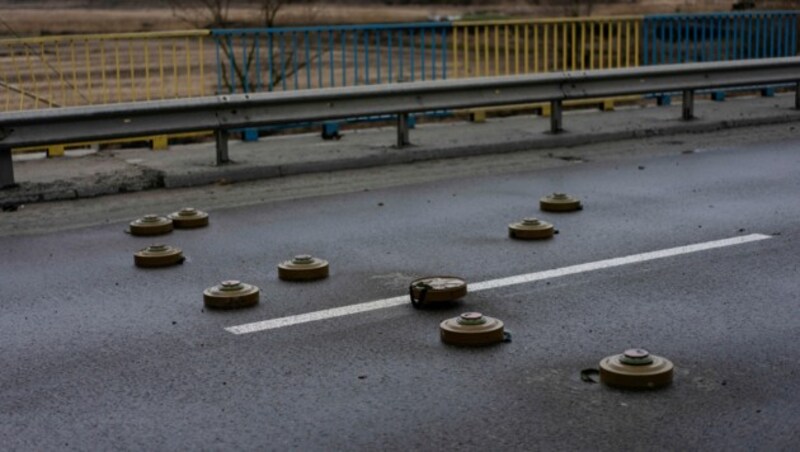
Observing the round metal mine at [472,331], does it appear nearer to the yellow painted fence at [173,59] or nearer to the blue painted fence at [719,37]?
the yellow painted fence at [173,59]

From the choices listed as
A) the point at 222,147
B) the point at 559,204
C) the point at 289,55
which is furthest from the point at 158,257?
the point at 289,55

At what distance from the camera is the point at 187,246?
8.86 meters

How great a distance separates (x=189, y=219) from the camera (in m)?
9.50

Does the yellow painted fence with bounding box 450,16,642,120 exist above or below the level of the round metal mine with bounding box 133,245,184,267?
above

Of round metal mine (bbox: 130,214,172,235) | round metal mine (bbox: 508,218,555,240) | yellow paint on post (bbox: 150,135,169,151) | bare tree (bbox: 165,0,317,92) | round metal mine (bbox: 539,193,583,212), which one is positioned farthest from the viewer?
bare tree (bbox: 165,0,317,92)

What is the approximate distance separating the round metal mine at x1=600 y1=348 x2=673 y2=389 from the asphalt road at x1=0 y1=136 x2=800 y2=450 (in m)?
0.06

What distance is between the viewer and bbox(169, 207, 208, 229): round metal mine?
31.2 ft

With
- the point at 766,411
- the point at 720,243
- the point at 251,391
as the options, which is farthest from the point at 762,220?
the point at 251,391

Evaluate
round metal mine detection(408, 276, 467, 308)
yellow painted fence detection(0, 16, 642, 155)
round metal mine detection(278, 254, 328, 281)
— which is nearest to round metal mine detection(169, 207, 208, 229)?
round metal mine detection(278, 254, 328, 281)

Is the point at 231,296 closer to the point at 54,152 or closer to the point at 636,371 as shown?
the point at 636,371

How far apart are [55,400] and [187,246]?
11.3ft

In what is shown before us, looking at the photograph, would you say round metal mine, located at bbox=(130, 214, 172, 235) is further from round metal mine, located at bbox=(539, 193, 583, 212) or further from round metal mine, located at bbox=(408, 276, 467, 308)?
round metal mine, located at bbox=(408, 276, 467, 308)

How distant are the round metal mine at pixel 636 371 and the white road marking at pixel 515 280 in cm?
172

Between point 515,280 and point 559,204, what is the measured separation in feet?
7.86
